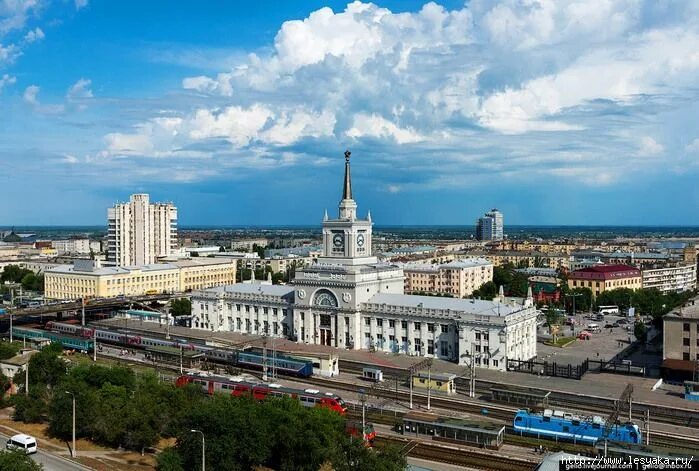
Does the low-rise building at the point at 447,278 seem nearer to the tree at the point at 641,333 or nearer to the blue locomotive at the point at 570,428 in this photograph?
the tree at the point at 641,333

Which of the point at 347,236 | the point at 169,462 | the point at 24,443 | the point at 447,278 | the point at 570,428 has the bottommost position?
the point at 570,428

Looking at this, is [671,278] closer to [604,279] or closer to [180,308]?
[604,279]

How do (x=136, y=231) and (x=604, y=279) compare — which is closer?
(x=604, y=279)

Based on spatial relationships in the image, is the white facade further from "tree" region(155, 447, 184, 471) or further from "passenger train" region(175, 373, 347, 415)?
"tree" region(155, 447, 184, 471)

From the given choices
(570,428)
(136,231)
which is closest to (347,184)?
(570,428)

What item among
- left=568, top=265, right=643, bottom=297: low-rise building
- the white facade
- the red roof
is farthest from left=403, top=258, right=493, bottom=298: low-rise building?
the white facade

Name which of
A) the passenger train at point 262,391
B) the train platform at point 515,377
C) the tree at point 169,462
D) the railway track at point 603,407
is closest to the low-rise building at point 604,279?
the train platform at point 515,377

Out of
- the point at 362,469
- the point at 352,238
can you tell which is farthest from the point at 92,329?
the point at 362,469
